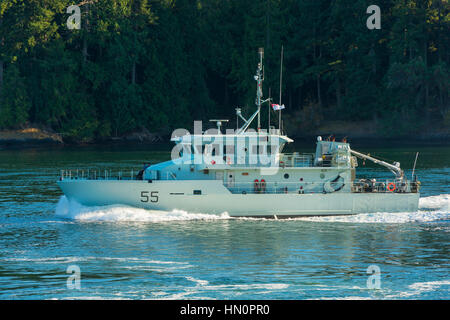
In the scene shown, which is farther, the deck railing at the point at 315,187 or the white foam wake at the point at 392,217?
the deck railing at the point at 315,187

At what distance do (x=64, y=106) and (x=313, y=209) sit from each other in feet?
228

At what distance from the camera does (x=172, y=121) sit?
363 feet

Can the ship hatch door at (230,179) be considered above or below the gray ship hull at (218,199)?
above

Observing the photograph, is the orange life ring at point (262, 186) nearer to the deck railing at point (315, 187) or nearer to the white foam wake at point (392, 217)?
the deck railing at point (315, 187)

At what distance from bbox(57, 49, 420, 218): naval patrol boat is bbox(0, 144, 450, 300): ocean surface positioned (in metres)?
0.59

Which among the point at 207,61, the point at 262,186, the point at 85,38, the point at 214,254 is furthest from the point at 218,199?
the point at 207,61

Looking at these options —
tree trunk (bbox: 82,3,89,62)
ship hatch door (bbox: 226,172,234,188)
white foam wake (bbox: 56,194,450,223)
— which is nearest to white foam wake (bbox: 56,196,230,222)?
white foam wake (bbox: 56,194,450,223)

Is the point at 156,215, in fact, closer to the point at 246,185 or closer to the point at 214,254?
the point at 246,185

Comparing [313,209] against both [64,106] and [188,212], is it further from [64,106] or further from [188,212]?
[64,106]

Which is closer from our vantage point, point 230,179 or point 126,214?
point 126,214

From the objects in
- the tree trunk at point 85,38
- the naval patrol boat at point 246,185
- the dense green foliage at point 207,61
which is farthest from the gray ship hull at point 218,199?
the tree trunk at point 85,38

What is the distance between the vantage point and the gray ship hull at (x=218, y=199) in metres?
37.8

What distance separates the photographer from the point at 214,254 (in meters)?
31.1

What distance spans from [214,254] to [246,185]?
27.6 ft
